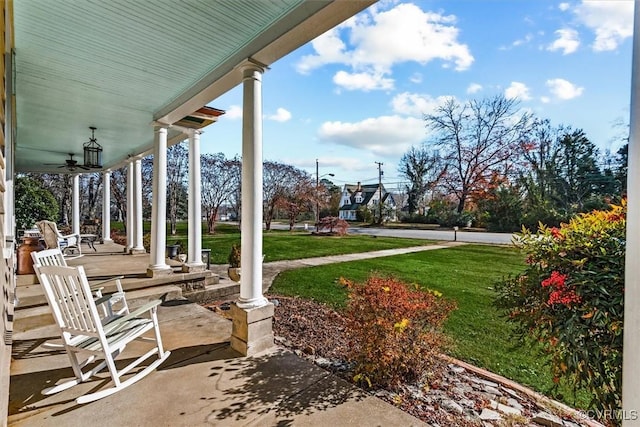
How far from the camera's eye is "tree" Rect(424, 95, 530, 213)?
1855 cm

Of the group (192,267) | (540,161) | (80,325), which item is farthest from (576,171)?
(80,325)

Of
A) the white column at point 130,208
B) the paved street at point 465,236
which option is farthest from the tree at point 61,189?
the paved street at point 465,236

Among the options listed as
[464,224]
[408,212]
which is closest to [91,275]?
[464,224]

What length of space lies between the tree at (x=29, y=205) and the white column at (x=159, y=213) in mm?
9566

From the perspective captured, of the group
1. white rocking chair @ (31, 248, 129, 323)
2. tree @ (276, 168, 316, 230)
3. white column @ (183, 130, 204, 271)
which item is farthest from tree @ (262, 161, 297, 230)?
white rocking chair @ (31, 248, 129, 323)

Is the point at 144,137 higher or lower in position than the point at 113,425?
higher

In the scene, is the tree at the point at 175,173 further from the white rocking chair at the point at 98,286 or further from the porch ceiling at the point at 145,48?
the white rocking chair at the point at 98,286

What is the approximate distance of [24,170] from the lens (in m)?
10.3

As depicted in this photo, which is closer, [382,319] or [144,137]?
[382,319]

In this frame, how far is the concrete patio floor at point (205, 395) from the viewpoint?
6.29ft

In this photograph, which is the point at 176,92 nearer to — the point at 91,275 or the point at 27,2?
the point at 27,2

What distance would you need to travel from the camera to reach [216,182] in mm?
16547

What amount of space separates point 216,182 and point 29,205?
24.8 ft

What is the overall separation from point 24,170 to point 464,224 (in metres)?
23.8
